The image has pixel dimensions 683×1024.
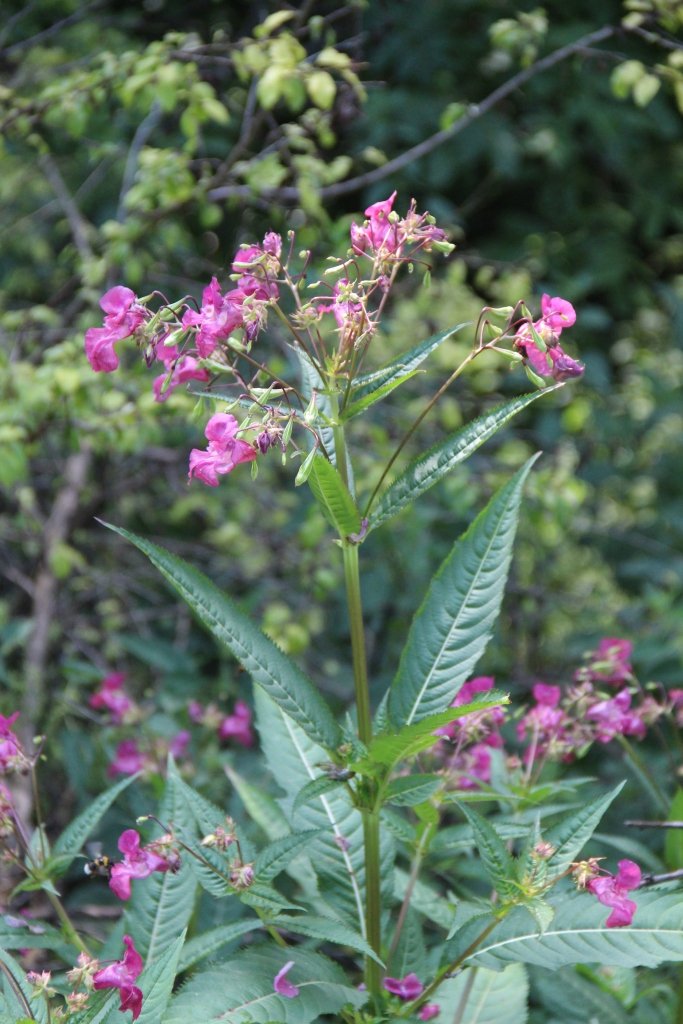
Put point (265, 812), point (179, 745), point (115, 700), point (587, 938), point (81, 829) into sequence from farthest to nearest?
point (115, 700) → point (179, 745) → point (265, 812) → point (81, 829) → point (587, 938)

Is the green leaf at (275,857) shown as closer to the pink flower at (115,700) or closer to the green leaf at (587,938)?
the green leaf at (587,938)

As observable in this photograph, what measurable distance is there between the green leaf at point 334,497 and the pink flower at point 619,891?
48 centimetres

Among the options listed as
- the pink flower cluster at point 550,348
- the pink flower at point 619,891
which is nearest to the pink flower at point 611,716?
the pink flower at point 619,891

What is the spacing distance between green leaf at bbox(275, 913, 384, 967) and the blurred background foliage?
974 millimetres

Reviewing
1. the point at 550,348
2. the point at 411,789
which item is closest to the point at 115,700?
the point at 411,789

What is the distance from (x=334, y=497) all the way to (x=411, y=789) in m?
0.35

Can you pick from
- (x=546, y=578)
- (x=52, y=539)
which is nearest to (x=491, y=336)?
(x=52, y=539)

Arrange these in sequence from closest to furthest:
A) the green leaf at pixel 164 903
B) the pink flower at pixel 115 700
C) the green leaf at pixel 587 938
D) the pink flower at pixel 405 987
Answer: the green leaf at pixel 587 938
the pink flower at pixel 405 987
the green leaf at pixel 164 903
the pink flower at pixel 115 700

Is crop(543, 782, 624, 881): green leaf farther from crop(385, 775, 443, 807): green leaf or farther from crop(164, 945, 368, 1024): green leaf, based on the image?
crop(164, 945, 368, 1024): green leaf

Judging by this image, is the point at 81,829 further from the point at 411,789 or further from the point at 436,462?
the point at 436,462

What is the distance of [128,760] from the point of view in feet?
6.39

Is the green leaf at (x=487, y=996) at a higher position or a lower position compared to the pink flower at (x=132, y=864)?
lower

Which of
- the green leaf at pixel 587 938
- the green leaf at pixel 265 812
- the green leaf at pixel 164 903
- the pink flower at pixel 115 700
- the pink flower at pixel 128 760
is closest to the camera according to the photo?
the green leaf at pixel 587 938

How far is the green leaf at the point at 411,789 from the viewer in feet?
3.32
